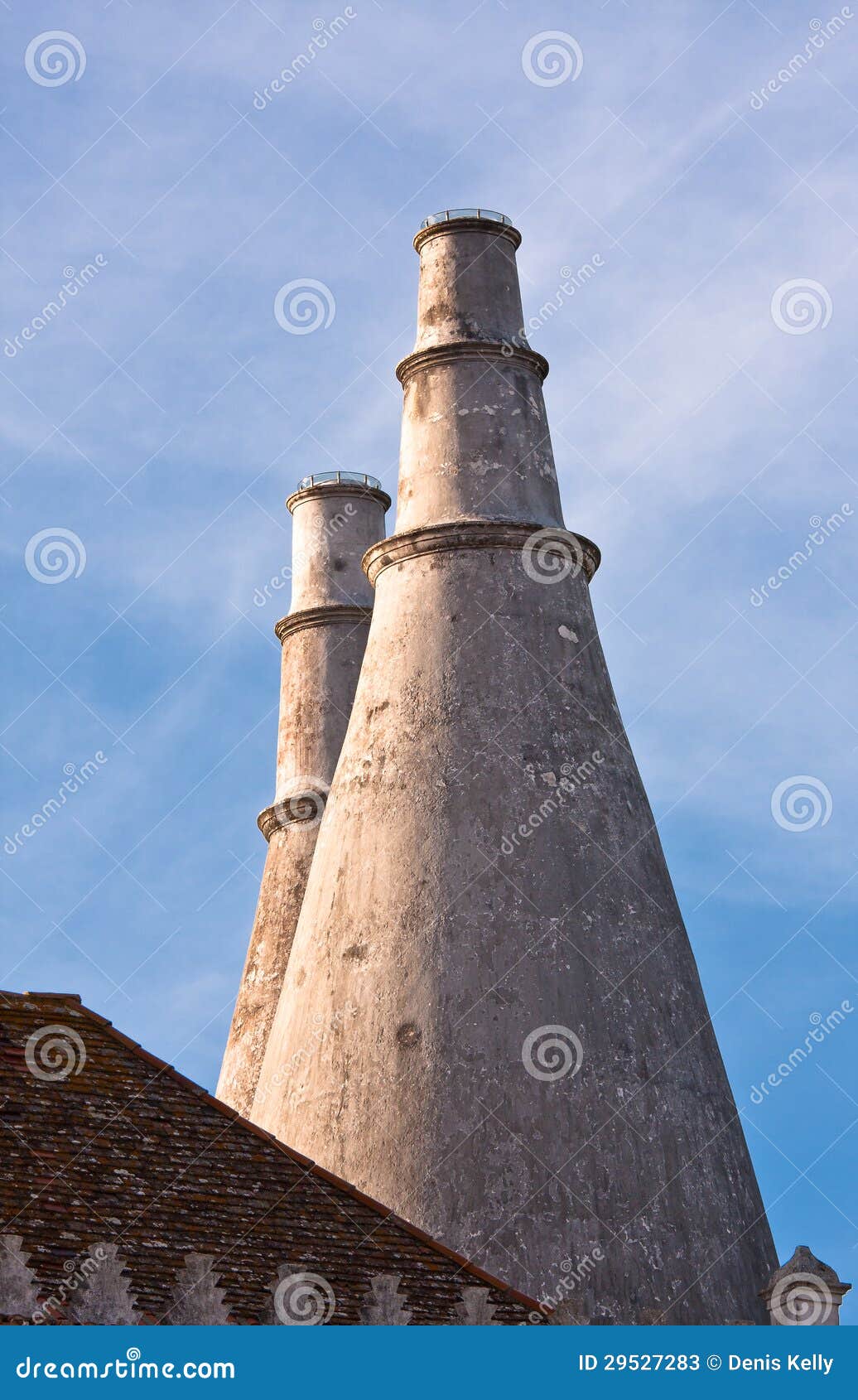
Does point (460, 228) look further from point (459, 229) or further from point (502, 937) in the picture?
point (502, 937)

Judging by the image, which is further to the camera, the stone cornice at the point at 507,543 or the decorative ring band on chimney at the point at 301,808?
the decorative ring band on chimney at the point at 301,808

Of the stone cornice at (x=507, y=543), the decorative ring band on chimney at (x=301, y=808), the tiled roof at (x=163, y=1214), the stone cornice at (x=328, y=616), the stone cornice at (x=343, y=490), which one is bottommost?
the tiled roof at (x=163, y=1214)

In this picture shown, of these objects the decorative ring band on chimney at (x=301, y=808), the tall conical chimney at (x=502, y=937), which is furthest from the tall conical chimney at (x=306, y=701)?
the tall conical chimney at (x=502, y=937)

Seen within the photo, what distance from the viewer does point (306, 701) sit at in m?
34.8

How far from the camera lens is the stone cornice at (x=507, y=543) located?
2638 cm

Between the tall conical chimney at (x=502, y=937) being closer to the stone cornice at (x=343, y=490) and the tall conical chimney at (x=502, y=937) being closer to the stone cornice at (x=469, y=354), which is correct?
the stone cornice at (x=469, y=354)

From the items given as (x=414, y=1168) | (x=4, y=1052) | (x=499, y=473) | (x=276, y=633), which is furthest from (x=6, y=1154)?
(x=276, y=633)

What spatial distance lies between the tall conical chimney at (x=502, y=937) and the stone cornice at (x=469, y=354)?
32 millimetres

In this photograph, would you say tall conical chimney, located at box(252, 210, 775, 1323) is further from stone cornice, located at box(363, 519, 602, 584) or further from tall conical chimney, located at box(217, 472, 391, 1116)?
tall conical chimney, located at box(217, 472, 391, 1116)

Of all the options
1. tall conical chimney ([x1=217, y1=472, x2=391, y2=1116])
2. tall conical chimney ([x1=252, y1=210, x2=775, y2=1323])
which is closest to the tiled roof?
tall conical chimney ([x1=252, y1=210, x2=775, y2=1323])

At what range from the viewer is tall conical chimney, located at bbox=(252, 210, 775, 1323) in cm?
2300

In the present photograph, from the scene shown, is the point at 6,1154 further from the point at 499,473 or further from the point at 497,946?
the point at 499,473

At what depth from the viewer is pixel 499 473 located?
2692cm

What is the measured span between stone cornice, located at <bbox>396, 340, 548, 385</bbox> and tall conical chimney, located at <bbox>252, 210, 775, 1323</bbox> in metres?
0.03
